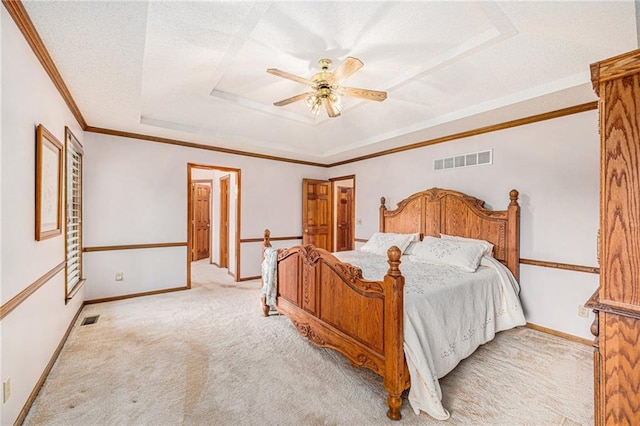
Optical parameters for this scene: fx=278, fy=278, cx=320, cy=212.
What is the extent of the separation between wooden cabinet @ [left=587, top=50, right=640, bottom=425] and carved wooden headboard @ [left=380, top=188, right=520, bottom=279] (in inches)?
94.1

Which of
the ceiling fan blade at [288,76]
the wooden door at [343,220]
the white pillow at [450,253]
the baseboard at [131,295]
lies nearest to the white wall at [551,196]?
the white pillow at [450,253]

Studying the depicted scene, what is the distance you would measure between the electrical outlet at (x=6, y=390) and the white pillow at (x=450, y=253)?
344 cm

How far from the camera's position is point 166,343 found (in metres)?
2.69

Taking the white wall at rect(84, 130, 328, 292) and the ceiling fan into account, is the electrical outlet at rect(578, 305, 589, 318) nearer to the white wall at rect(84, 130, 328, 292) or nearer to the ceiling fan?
the ceiling fan

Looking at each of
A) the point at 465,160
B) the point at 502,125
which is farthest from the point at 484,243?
the point at 502,125

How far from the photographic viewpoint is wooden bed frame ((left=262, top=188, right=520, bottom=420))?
5.89ft

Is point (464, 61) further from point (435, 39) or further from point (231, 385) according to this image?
point (231, 385)

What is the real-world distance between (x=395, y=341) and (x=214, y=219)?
19.5 feet

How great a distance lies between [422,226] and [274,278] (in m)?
2.29

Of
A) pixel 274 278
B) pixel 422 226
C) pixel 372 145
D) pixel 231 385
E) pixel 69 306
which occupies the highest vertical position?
pixel 372 145

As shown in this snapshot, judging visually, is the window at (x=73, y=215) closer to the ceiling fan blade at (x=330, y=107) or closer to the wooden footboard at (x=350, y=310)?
the wooden footboard at (x=350, y=310)

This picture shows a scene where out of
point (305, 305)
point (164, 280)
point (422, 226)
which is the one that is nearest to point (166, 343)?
point (305, 305)

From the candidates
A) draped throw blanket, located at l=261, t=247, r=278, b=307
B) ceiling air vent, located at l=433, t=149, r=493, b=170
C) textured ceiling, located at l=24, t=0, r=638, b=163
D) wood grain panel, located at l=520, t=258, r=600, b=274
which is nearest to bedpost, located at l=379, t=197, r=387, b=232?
ceiling air vent, located at l=433, t=149, r=493, b=170

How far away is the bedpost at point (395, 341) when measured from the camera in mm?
1760
